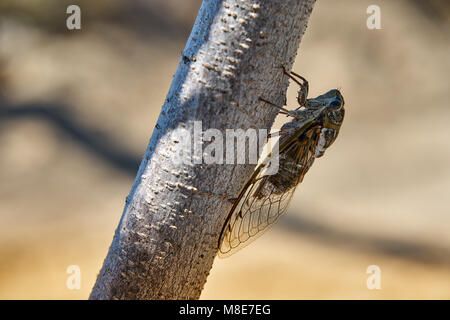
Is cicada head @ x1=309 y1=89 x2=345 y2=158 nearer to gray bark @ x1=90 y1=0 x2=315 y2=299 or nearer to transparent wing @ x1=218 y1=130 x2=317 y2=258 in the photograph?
transparent wing @ x1=218 y1=130 x2=317 y2=258

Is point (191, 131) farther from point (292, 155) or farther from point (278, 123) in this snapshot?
point (278, 123)

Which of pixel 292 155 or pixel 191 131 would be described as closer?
pixel 191 131

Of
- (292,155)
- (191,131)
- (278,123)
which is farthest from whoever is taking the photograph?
(278,123)

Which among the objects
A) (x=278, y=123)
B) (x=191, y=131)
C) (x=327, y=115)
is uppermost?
(x=278, y=123)

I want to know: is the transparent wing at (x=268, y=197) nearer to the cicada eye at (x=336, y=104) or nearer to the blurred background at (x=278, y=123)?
the cicada eye at (x=336, y=104)

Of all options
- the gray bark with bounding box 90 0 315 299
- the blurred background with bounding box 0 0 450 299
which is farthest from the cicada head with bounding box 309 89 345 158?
the blurred background with bounding box 0 0 450 299

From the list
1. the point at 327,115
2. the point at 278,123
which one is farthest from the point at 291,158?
the point at 278,123

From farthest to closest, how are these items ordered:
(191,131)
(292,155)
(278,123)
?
(278,123) → (292,155) → (191,131)
